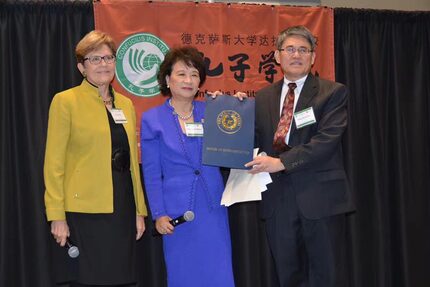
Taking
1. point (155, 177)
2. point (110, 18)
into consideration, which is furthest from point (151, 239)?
point (110, 18)

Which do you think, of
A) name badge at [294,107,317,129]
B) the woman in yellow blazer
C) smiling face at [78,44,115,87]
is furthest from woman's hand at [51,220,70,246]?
name badge at [294,107,317,129]

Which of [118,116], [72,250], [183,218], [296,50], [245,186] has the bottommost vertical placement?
[72,250]

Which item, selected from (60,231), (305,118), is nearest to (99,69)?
(60,231)

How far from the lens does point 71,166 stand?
2.64 metres

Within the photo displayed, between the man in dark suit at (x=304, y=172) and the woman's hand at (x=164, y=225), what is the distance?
52 cm

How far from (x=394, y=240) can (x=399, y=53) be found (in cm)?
161

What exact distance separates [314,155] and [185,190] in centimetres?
69

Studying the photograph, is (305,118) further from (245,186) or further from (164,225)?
(164,225)

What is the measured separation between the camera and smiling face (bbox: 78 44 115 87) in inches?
106

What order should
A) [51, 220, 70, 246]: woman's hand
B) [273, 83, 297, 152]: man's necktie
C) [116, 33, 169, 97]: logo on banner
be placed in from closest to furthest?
1. [51, 220, 70, 246]: woman's hand
2. [273, 83, 297, 152]: man's necktie
3. [116, 33, 169, 97]: logo on banner

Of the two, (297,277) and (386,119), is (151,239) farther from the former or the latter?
(386,119)

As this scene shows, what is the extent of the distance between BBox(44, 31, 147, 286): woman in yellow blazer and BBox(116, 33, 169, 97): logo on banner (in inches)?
39.0

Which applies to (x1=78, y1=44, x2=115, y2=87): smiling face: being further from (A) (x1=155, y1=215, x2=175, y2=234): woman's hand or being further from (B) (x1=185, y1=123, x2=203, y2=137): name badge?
(A) (x1=155, y1=215, x2=175, y2=234): woman's hand

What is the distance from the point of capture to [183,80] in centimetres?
275
